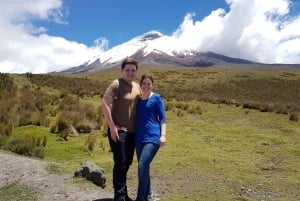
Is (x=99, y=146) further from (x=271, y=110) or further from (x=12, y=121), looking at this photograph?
(x=271, y=110)

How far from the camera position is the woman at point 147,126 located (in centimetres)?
816

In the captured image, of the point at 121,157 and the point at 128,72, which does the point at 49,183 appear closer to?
the point at 121,157

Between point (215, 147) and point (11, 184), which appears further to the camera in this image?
point (215, 147)

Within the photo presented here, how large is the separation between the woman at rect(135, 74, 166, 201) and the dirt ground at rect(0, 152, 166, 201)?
1.65 meters

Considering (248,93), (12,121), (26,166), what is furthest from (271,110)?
(248,93)

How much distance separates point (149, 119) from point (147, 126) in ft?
0.42

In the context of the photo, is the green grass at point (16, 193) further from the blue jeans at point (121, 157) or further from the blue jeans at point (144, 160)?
the blue jeans at point (144, 160)

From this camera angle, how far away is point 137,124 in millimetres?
8273

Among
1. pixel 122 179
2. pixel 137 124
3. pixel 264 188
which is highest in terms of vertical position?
pixel 137 124

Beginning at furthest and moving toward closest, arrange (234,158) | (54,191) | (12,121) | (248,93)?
(248,93) < (12,121) < (234,158) < (54,191)

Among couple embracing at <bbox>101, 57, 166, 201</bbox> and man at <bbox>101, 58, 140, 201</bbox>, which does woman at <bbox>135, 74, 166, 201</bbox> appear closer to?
couple embracing at <bbox>101, 57, 166, 201</bbox>

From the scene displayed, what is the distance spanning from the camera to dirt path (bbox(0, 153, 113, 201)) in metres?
9.70

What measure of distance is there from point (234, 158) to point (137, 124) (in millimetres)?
7400

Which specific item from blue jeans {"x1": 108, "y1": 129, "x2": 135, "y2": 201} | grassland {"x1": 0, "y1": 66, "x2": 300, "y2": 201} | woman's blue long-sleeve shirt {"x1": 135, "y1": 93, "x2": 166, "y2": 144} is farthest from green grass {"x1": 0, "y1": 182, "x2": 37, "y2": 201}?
woman's blue long-sleeve shirt {"x1": 135, "y1": 93, "x2": 166, "y2": 144}
